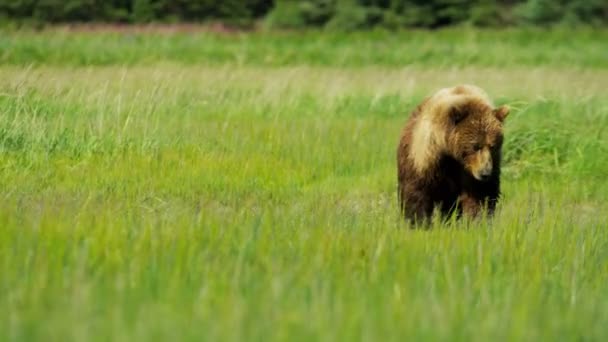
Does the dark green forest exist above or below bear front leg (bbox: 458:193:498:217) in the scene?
below

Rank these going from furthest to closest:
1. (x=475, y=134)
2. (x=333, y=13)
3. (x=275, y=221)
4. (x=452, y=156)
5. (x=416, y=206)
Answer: (x=333, y=13) → (x=416, y=206) → (x=452, y=156) → (x=475, y=134) → (x=275, y=221)

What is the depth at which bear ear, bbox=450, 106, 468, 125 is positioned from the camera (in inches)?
221

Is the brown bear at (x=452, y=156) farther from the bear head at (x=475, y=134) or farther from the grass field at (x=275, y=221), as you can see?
the grass field at (x=275, y=221)

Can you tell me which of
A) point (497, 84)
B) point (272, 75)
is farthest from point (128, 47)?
point (497, 84)

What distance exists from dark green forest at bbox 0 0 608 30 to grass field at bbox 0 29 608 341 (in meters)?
14.0

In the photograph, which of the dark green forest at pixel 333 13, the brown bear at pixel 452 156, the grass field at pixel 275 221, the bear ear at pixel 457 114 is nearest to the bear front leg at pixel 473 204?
the brown bear at pixel 452 156

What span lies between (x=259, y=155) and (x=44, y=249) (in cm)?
462

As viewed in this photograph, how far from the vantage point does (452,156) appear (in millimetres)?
5734

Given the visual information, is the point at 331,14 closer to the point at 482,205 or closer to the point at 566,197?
the point at 566,197

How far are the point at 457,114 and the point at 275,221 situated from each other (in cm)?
128

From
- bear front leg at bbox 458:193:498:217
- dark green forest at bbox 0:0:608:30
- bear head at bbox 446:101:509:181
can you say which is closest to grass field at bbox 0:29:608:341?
bear front leg at bbox 458:193:498:217

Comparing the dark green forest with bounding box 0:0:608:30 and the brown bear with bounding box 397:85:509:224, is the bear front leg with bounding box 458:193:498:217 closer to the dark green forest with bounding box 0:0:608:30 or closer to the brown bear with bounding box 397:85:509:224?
the brown bear with bounding box 397:85:509:224

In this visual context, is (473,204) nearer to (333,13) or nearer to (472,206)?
(472,206)

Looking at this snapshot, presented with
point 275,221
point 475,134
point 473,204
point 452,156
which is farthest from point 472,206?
point 275,221
